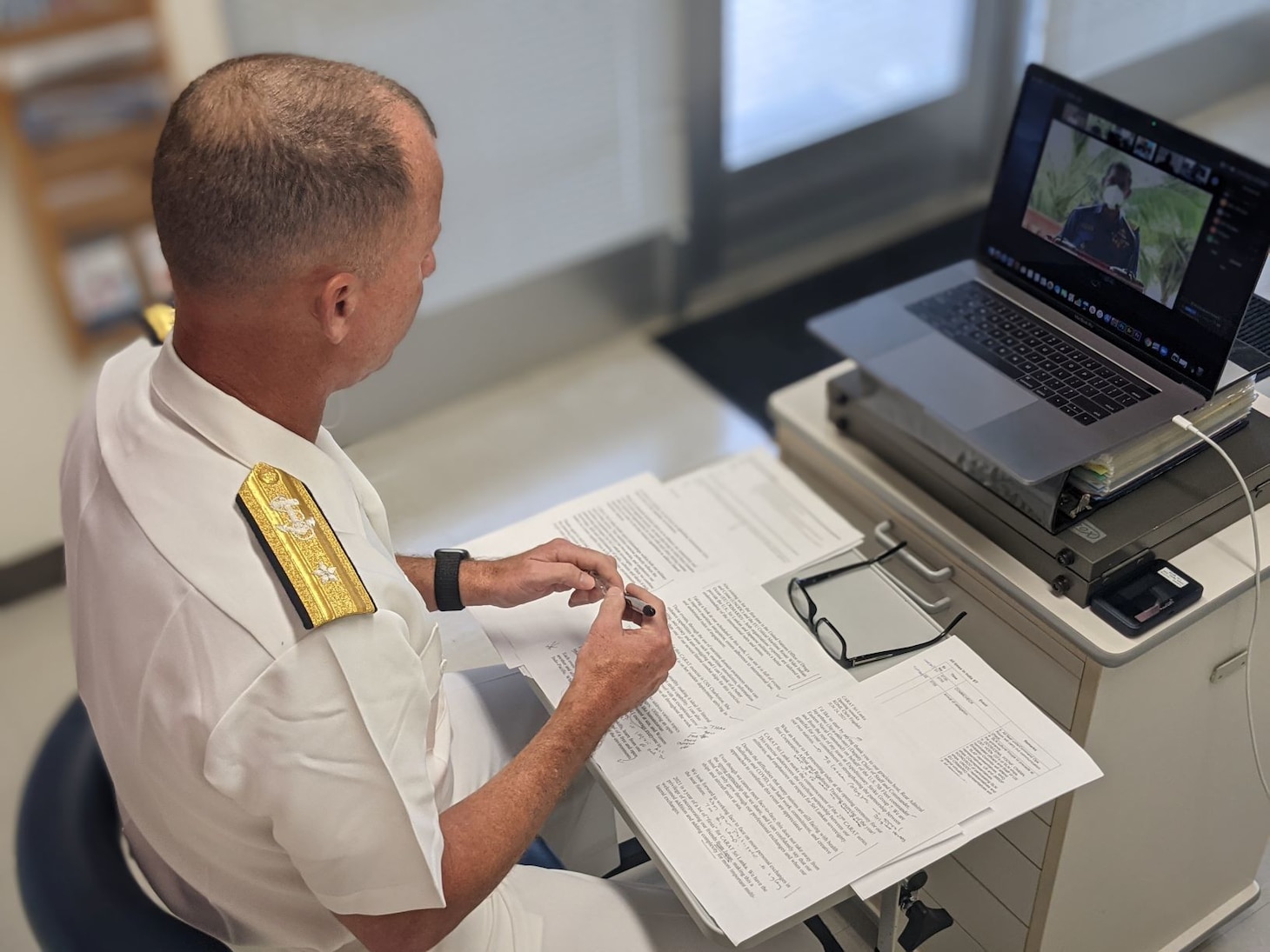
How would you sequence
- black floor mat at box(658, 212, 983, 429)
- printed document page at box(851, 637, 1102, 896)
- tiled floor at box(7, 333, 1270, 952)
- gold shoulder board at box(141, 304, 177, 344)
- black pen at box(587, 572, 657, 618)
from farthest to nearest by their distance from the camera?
black floor mat at box(658, 212, 983, 429) → tiled floor at box(7, 333, 1270, 952) → gold shoulder board at box(141, 304, 177, 344) → black pen at box(587, 572, 657, 618) → printed document page at box(851, 637, 1102, 896)

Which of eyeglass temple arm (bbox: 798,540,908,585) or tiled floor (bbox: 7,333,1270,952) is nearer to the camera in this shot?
eyeglass temple arm (bbox: 798,540,908,585)

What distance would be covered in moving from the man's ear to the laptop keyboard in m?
0.76

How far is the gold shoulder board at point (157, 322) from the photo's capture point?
1.51 metres

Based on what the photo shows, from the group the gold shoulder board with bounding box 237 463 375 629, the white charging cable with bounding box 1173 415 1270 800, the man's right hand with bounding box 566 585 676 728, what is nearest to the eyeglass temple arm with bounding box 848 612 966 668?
the man's right hand with bounding box 566 585 676 728

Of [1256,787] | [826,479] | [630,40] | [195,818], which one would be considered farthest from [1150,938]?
[630,40]

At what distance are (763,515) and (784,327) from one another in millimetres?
1720

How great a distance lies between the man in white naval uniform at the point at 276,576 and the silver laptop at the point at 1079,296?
1.85 feet

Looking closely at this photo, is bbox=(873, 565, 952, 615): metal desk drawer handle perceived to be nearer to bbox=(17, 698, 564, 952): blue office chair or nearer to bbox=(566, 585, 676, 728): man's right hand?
bbox=(566, 585, 676, 728): man's right hand

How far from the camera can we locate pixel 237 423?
108cm

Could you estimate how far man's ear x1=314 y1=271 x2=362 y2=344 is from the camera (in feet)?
3.48

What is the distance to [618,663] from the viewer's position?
1.22 meters

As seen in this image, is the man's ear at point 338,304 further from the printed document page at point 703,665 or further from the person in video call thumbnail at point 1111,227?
the person in video call thumbnail at point 1111,227

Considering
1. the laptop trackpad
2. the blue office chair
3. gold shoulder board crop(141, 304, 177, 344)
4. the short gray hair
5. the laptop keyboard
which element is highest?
the short gray hair

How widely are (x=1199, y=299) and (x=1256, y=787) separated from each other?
2.26ft
